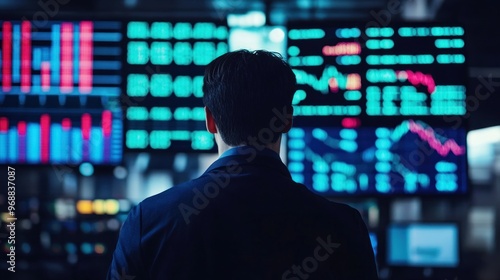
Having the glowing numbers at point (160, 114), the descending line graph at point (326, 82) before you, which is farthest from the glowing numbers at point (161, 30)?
the descending line graph at point (326, 82)

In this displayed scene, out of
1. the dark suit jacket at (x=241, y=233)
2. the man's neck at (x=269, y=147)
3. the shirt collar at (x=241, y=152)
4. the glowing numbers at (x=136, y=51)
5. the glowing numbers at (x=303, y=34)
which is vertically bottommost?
the dark suit jacket at (x=241, y=233)

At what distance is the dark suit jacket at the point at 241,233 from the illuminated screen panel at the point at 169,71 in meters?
1.82

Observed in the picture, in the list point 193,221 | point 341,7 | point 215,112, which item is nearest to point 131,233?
point 193,221

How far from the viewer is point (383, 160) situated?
2865mm

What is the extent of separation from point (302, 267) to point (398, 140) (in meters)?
1.96

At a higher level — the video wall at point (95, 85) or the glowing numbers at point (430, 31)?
the glowing numbers at point (430, 31)

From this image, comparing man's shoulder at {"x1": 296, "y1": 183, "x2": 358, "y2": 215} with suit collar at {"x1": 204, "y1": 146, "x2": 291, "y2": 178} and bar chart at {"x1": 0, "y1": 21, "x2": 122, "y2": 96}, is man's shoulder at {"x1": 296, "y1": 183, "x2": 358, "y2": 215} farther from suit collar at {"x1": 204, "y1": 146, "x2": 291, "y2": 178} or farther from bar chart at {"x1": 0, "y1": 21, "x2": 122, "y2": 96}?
bar chart at {"x1": 0, "y1": 21, "x2": 122, "y2": 96}

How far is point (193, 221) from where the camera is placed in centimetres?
97

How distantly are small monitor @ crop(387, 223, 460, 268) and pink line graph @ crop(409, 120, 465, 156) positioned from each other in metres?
0.59

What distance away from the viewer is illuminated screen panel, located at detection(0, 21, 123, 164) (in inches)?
111

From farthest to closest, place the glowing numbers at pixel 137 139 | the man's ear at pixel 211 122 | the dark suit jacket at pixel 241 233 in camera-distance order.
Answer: the glowing numbers at pixel 137 139, the man's ear at pixel 211 122, the dark suit jacket at pixel 241 233

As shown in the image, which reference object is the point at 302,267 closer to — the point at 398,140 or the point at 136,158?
the point at 398,140

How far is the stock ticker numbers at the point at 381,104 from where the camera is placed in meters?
2.85

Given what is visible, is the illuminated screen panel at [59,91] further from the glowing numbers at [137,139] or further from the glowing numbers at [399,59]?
the glowing numbers at [399,59]
